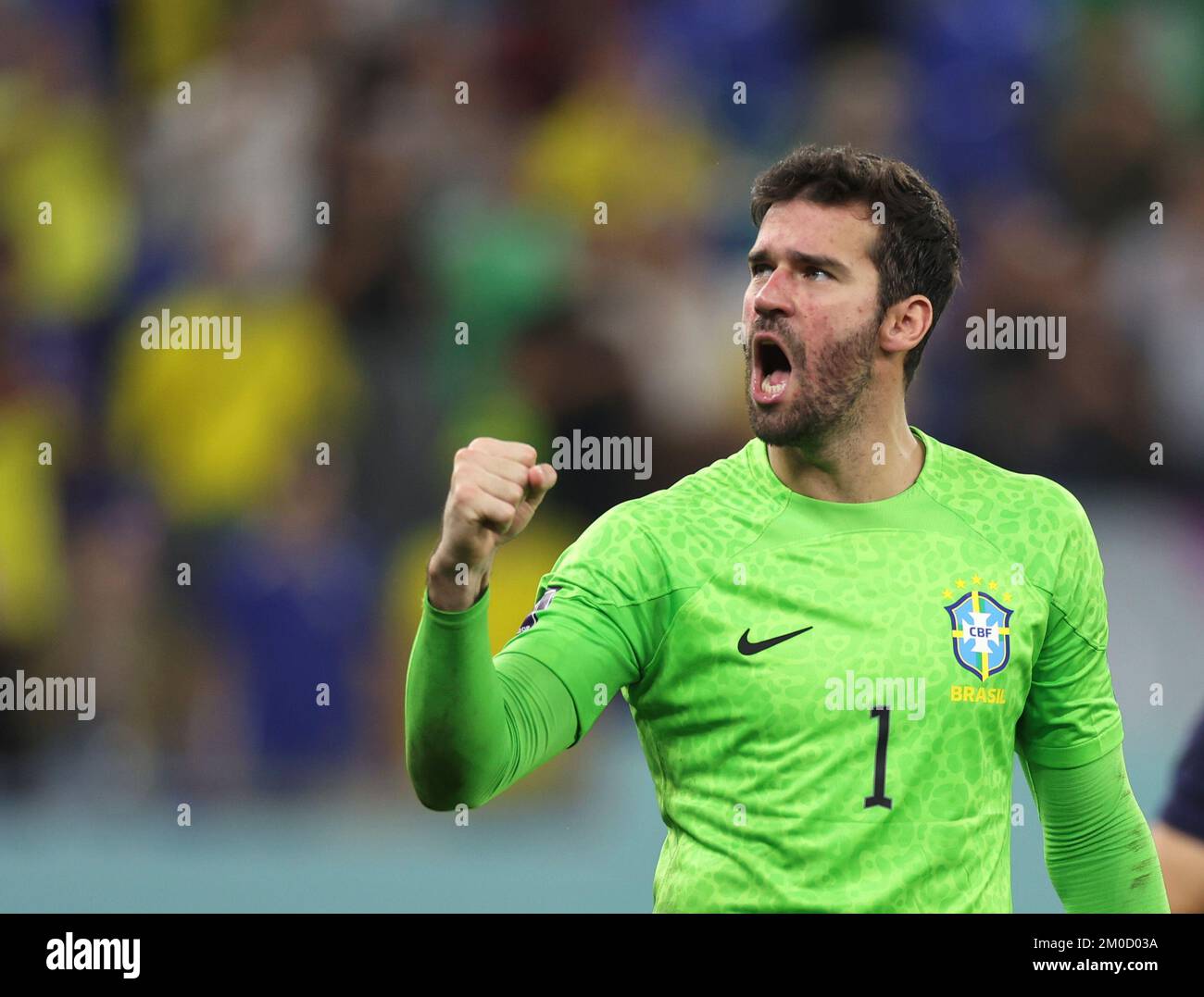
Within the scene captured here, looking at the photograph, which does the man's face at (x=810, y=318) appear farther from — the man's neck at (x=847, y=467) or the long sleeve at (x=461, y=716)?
the long sleeve at (x=461, y=716)

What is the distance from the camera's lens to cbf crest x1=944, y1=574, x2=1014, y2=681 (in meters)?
3.01

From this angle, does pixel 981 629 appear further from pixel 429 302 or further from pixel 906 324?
pixel 429 302

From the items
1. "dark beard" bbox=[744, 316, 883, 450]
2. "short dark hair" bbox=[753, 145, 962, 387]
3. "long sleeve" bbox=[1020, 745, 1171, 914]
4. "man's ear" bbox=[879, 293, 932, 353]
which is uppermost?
"short dark hair" bbox=[753, 145, 962, 387]

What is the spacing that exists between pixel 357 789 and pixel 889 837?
3177mm

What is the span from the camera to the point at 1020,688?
3.06 metres

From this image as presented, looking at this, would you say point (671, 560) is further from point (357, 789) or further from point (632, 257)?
point (632, 257)

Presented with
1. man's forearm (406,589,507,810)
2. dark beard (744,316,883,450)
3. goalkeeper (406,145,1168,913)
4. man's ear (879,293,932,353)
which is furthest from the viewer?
man's ear (879,293,932,353)

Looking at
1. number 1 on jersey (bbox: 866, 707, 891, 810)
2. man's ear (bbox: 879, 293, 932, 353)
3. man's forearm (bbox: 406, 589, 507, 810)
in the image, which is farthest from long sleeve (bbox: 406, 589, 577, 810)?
man's ear (bbox: 879, 293, 932, 353)

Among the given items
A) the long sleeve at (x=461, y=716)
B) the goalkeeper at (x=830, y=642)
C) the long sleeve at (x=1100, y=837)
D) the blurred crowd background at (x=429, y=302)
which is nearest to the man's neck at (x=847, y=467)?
the goalkeeper at (x=830, y=642)

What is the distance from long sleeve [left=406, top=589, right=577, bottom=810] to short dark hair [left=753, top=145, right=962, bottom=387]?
0.99m

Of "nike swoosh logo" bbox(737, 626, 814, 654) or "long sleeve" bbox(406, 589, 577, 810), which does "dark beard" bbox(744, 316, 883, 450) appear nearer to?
"nike swoosh logo" bbox(737, 626, 814, 654)

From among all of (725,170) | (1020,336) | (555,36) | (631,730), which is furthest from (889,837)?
(555,36)

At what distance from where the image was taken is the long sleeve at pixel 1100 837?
3160 mm

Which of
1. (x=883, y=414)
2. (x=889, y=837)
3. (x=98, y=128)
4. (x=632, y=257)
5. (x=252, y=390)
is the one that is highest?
(x=98, y=128)
